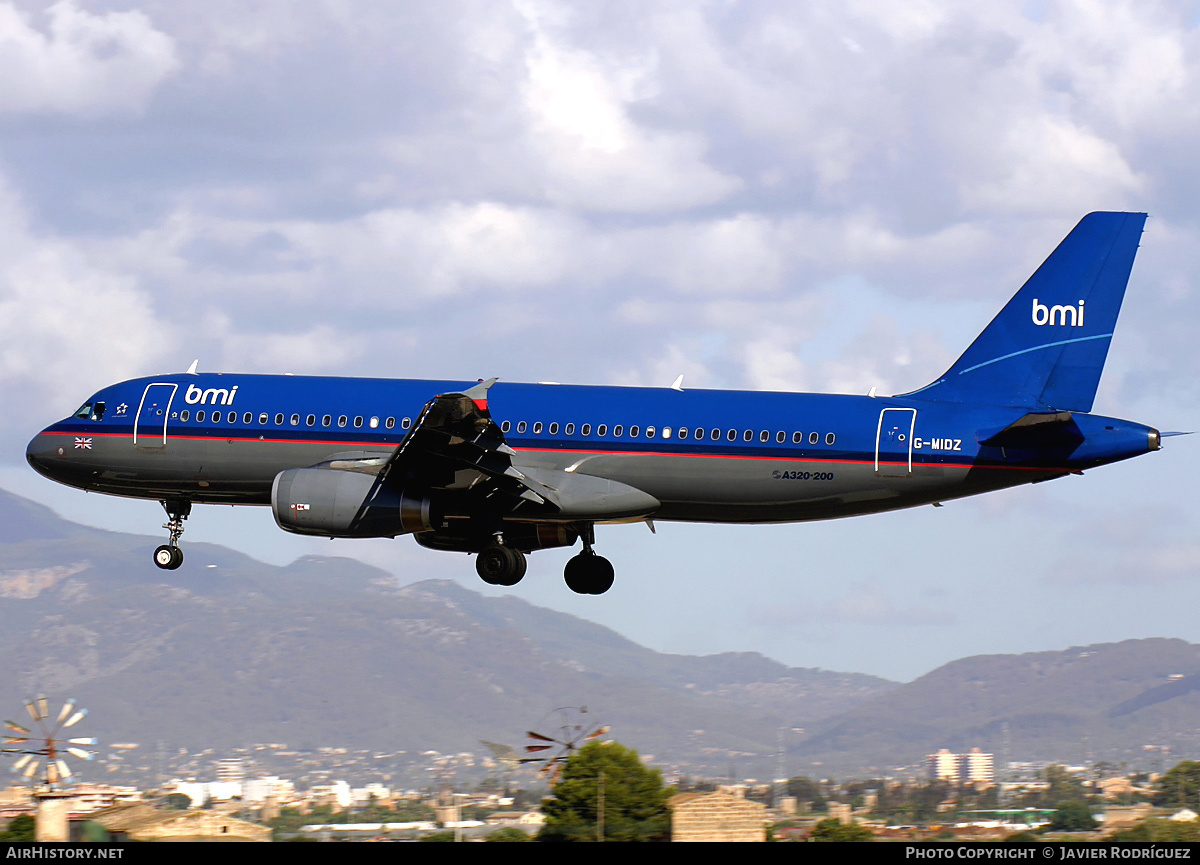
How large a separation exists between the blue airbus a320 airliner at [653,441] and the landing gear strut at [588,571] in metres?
1.88

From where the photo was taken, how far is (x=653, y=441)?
137 feet

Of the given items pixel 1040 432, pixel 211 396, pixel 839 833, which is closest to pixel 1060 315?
pixel 1040 432

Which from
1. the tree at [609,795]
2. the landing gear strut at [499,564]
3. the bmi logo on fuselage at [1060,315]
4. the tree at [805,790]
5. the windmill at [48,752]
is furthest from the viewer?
the tree at [805,790]

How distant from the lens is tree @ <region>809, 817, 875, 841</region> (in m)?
48.1

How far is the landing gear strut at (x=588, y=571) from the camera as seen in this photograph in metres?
46.3

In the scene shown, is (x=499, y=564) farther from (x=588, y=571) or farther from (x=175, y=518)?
(x=175, y=518)

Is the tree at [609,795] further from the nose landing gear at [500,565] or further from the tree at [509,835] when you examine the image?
the nose landing gear at [500,565]

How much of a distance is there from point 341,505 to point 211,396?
262 inches

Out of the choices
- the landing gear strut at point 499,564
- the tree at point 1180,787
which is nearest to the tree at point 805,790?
the tree at point 1180,787

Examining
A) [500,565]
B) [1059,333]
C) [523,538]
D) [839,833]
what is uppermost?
[1059,333]

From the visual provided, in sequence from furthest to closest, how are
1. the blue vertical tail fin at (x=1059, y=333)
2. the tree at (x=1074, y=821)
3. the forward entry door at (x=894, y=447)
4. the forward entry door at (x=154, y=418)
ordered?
1. the tree at (x=1074, y=821)
2. the forward entry door at (x=154, y=418)
3. the blue vertical tail fin at (x=1059, y=333)
4. the forward entry door at (x=894, y=447)

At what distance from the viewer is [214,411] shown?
1750 inches

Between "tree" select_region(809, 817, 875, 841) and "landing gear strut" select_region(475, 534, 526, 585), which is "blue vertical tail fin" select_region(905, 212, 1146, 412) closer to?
"landing gear strut" select_region(475, 534, 526, 585)
